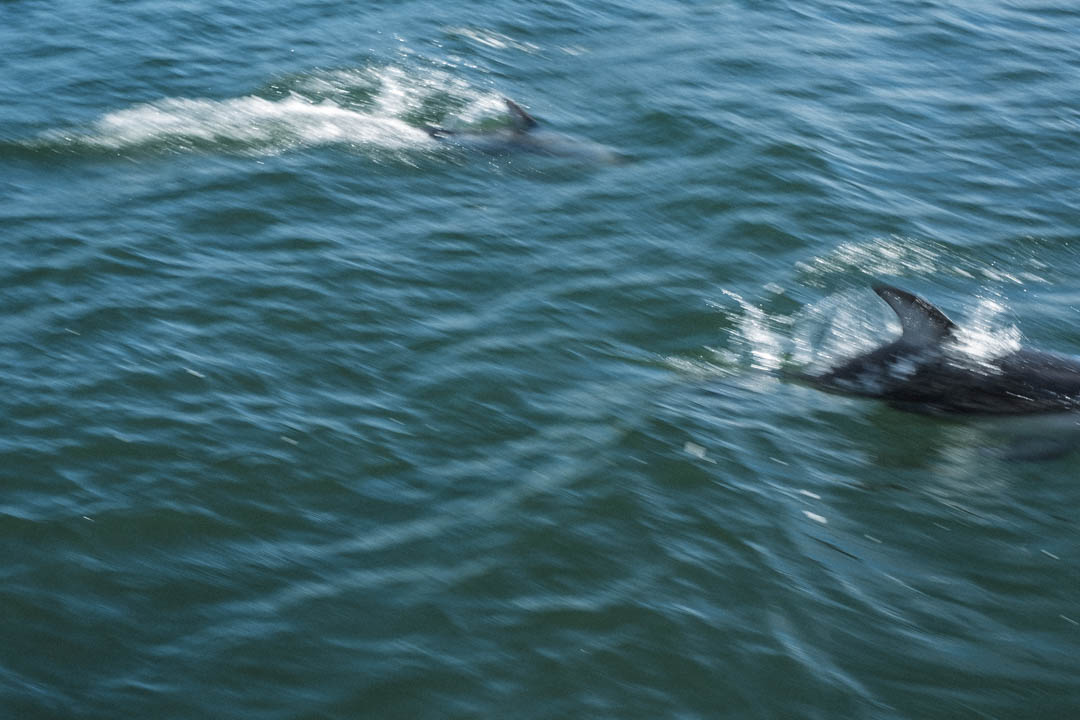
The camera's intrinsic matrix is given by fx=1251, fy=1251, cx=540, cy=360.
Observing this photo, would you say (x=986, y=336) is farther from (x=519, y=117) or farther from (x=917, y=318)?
(x=519, y=117)

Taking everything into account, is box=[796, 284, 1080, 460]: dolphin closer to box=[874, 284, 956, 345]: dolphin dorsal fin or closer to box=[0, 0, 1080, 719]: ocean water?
box=[874, 284, 956, 345]: dolphin dorsal fin

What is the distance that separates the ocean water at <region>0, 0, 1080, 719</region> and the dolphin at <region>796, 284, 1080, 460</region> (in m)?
0.21

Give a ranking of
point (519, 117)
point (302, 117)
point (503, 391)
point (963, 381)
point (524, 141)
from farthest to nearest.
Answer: point (302, 117)
point (519, 117)
point (524, 141)
point (963, 381)
point (503, 391)

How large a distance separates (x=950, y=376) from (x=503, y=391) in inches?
145

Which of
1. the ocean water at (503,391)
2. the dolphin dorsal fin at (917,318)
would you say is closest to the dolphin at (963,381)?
→ the dolphin dorsal fin at (917,318)

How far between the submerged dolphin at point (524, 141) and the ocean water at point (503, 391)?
18cm

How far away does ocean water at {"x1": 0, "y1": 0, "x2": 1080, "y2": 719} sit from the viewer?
7500 millimetres

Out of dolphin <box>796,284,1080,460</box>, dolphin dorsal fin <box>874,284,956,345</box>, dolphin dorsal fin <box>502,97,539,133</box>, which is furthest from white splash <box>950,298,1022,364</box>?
dolphin dorsal fin <box>502,97,539,133</box>

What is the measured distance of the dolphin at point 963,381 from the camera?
32.9ft

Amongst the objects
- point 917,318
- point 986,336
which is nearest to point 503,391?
point 917,318

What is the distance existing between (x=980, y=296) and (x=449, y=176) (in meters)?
5.77

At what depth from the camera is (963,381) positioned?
10.3 metres

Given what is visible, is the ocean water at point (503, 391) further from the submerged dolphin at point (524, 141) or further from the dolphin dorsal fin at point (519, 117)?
the dolphin dorsal fin at point (519, 117)

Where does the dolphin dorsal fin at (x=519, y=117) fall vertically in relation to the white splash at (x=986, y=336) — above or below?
above
